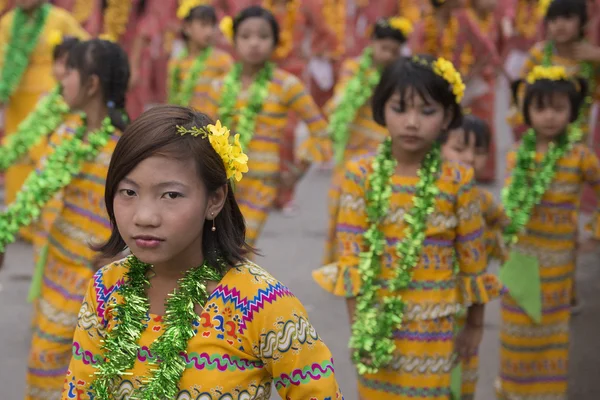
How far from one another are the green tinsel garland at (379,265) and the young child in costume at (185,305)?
1.19 meters

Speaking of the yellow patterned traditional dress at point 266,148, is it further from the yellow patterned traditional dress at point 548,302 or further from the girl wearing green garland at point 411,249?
the girl wearing green garland at point 411,249

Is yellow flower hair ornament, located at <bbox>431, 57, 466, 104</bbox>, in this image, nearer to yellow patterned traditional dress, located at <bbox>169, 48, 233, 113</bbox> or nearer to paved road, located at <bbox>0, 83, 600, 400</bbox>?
paved road, located at <bbox>0, 83, 600, 400</bbox>

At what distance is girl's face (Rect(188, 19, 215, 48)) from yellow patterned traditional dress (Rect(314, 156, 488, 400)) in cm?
477

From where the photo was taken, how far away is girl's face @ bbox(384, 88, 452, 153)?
3.60 m

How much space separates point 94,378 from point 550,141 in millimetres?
2970

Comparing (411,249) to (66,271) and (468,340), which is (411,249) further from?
(66,271)

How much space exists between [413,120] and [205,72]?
14.3ft

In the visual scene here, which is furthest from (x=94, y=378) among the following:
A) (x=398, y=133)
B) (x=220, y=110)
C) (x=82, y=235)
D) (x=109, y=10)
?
(x=109, y=10)

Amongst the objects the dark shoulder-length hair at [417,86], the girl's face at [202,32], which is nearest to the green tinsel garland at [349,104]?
the girl's face at [202,32]

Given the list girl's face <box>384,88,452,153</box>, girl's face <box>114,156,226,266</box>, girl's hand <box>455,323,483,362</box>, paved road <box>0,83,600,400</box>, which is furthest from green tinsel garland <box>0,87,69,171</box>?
girl's face <box>114,156,226,266</box>

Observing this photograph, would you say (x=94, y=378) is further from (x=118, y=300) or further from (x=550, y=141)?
(x=550, y=141)

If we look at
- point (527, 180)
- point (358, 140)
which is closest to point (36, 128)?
point (527, 180)

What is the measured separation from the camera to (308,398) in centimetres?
231

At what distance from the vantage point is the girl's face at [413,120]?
3598 mm
